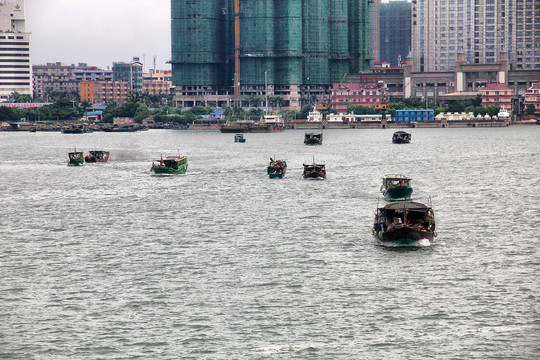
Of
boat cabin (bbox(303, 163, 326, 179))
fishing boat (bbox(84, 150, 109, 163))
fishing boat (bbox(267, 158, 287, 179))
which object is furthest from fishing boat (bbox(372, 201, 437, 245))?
fishing boat (bbox(84, 150, 109, 163))

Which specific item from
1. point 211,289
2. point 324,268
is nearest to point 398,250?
point 324,268

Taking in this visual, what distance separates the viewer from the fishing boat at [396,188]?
340 ft

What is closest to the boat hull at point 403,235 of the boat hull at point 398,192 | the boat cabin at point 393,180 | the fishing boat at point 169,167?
the boat hull at point 398,192

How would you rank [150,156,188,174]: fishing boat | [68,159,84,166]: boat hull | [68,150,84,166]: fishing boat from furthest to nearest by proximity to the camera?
[68,159,84,166]: boat hull, [68,150,84,166]: fishing boat, [150,156,188,174]: fishing boat

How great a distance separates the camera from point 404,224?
72375mm

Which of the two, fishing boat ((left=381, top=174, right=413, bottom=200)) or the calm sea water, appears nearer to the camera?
the calm sea water

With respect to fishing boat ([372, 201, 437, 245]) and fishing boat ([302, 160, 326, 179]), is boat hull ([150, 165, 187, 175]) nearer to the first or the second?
fishing boat ([302, 160, 326, 179])

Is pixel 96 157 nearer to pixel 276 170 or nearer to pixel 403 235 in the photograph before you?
pixel 276 170

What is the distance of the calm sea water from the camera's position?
49.1 m

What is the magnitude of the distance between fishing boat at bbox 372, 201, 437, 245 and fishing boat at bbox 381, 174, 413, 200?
2693 cm

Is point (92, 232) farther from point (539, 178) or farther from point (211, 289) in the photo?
point (539, 178)

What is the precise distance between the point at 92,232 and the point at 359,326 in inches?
1553

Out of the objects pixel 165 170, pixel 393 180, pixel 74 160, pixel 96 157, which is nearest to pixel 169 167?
pixel 165 170

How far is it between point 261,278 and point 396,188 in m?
43.8
